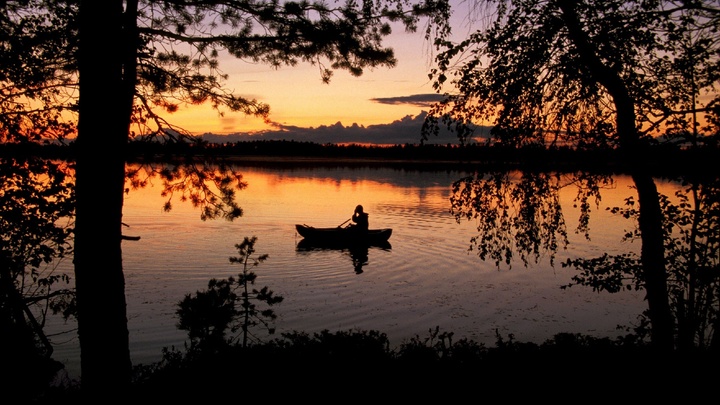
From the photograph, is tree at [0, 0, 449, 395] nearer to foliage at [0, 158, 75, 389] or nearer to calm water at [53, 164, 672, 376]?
foliage at [0, 158, 75, 389]

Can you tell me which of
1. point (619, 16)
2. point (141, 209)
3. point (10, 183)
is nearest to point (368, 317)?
point (10, 183)

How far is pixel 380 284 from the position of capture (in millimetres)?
21656

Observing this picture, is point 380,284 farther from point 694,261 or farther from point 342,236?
point 694,261

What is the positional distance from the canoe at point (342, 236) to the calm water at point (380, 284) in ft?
2.55

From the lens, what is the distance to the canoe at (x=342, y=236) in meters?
29.6

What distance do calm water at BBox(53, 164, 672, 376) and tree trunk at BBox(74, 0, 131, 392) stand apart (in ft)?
23.9

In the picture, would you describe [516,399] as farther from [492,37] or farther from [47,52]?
[47,52]

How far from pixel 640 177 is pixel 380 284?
1502cm

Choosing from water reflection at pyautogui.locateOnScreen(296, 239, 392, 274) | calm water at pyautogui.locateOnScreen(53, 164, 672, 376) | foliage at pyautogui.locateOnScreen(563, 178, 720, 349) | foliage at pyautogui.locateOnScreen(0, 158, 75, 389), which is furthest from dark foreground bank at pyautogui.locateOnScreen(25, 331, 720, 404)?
water reflection at pyautogui.locateOnScreen(296, 239, 392, 274)

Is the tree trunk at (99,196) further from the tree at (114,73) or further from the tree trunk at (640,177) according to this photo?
the tree trunk at (640,177)

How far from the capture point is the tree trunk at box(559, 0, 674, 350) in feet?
23.3

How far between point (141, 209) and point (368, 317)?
30.3 m

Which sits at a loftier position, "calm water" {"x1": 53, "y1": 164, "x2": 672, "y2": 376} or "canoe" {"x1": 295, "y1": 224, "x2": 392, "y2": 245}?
"canoe" {"x1": 295, "y1": 224, "x2": 392, "y2": 245}

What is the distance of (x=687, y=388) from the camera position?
6.52 m
